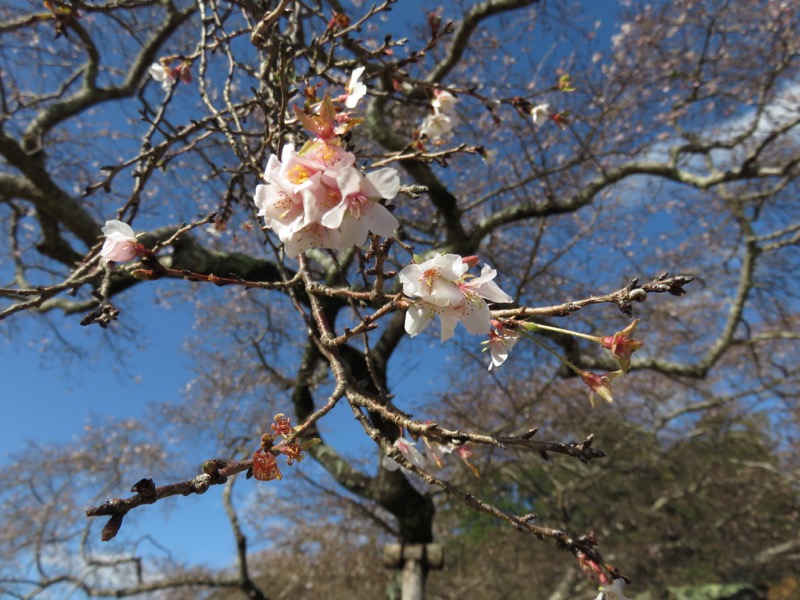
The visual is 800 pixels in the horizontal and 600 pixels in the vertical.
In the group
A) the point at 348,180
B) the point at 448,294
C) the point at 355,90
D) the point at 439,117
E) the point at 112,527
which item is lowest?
the point at 112,527

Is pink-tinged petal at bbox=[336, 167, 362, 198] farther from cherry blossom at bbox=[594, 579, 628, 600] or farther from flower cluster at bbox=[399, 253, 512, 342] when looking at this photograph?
cherry blossom at bbox=[594, 579, 628, 600]

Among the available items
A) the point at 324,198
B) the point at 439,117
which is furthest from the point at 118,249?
the point at 439,117

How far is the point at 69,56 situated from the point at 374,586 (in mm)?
8619

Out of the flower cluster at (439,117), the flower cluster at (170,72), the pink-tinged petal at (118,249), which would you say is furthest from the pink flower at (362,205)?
the flower cluster at (170,72)

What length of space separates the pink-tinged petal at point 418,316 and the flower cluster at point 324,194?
0.14 metres

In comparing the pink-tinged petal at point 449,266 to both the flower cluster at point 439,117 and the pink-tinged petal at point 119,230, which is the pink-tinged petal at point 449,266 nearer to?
the pink-tinged petal at point 119,230

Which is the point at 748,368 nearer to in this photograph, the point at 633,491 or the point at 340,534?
the point at 633,491

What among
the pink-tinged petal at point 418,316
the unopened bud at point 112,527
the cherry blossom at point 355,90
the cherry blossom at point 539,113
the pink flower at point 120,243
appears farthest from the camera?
the cherry blossom at point 539,113

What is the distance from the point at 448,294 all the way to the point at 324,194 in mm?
257

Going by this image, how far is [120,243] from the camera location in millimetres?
961

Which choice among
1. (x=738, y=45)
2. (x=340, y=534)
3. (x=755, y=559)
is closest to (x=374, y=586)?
(x=340, y=534)

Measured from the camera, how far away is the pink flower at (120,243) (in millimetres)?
958

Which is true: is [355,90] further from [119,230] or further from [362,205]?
[119,230]

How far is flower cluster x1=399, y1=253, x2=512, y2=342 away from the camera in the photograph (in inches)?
30.9
